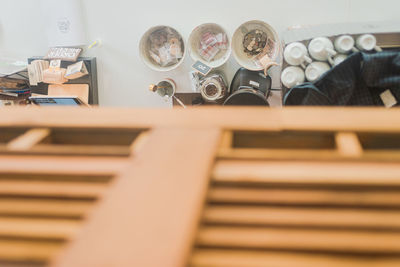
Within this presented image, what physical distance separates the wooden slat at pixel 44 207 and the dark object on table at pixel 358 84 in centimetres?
161

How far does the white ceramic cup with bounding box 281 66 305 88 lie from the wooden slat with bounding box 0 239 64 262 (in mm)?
1796

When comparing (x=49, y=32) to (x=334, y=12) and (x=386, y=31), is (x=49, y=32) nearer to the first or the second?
(x=334, y=12)

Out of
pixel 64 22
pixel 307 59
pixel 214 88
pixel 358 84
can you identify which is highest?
pixel 64 22

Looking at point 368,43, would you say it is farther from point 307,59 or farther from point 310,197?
point 310,197

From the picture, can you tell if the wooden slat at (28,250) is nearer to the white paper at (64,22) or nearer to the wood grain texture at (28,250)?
the wood grain texture at (28,250)

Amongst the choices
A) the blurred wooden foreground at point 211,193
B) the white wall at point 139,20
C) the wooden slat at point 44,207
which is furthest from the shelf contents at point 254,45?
the wooden slat at point 44,207

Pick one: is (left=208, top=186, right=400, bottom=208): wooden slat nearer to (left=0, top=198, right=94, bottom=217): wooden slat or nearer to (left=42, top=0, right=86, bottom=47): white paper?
(left=0, top=198, right=94, bottom=217): wooden slat

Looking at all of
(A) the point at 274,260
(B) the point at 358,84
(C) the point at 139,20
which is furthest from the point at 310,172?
(C) the point at 139,20

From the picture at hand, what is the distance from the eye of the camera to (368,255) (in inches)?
16.2

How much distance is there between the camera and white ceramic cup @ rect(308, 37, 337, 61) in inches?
73.5

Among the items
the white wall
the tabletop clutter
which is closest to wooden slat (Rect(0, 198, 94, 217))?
the white wall

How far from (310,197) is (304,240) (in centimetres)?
7

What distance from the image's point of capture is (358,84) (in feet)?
5.81

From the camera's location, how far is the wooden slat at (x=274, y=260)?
387 mm
